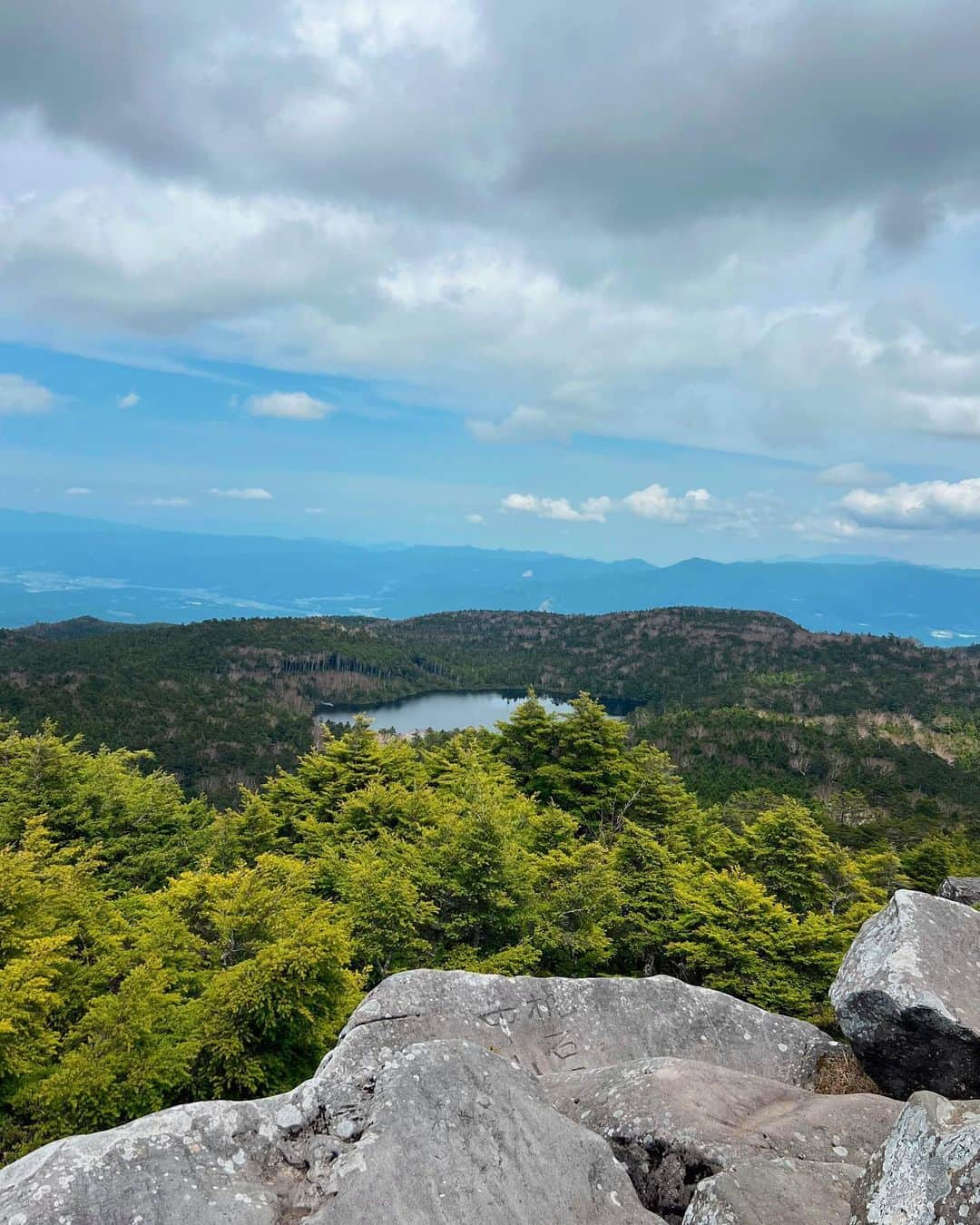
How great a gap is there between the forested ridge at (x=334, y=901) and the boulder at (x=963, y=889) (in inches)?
182

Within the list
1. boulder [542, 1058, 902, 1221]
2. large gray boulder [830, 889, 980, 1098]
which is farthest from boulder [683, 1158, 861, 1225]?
large gray boulder [830, 889, 980, 1098]

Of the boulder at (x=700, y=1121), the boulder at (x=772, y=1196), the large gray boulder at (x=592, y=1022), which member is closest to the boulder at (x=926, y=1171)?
the boulder at (x=772, y=1196)

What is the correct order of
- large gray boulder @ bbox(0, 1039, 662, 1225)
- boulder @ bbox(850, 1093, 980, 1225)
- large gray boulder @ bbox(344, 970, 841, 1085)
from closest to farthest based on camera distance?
boulder @ bbox(850, 1093, 980, 1225) → large gray boulder @ bbox(0, 1039, 662, 1225) → large gray boulder @ bbox(344, 970, 841, 1085)

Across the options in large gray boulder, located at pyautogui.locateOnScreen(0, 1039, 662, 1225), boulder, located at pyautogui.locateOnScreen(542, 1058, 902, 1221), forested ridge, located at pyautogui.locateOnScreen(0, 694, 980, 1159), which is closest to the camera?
large gray boulder, located at pyautogui.locateOnScreen(0, 1039, 662, 1225)

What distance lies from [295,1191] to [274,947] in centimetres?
620

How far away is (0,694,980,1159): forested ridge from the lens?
11.4m

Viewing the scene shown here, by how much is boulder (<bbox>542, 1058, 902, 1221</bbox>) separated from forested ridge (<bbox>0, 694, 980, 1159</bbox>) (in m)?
5.94

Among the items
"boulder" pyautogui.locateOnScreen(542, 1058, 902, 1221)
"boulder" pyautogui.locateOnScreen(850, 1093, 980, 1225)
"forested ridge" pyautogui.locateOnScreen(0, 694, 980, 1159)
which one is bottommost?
"forested ridge" pyautogui.locateOnScreen(0, 694, 980, 1159)

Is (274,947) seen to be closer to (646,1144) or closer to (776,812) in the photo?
(646,1144)

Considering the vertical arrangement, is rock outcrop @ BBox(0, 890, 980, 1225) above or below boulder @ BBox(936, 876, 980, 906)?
above

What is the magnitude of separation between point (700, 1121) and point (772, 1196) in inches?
59.2

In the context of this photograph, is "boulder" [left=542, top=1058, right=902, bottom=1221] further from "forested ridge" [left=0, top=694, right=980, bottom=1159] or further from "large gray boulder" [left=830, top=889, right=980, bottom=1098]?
"forested ridge" [left=0, top=694, right=980, bottom=1159]

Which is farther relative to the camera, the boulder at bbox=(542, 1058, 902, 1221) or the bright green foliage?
the bright green foliage

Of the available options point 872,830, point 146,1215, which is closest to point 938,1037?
point 146,1215
